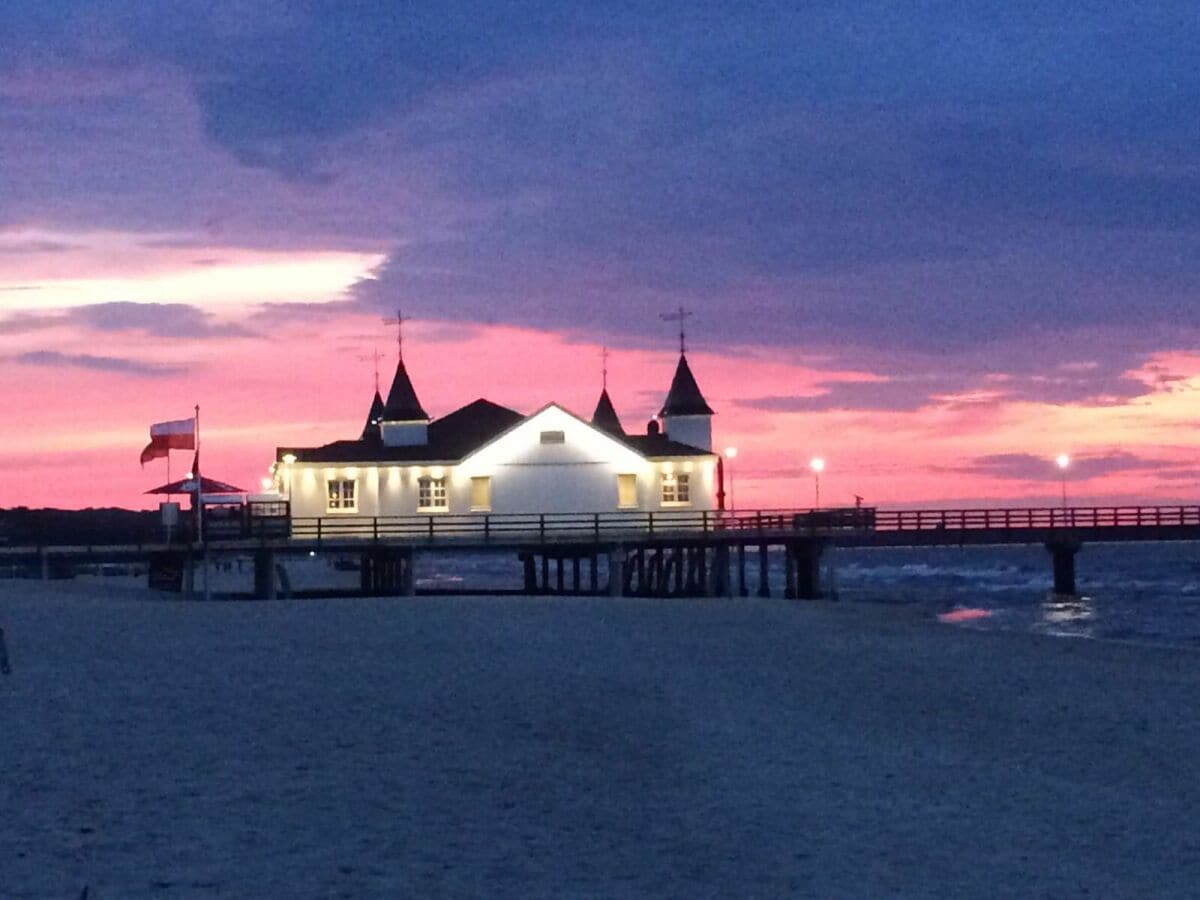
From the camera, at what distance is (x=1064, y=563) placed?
60.4m

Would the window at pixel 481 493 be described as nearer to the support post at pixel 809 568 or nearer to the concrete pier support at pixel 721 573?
the concrete pier support at pixel 721 573

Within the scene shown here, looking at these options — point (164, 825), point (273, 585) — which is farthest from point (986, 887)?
point (273, 585)

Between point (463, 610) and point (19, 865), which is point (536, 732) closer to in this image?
point (19, 865)

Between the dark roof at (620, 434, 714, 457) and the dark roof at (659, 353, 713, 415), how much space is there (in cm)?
137

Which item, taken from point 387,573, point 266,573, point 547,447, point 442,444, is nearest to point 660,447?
point 547,447

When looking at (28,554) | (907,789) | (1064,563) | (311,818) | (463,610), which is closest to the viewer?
(311,818)

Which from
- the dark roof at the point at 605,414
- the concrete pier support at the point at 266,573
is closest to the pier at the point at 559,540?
the concrete pier support at the point at 266,573

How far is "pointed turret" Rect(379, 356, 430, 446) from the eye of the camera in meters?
49.0

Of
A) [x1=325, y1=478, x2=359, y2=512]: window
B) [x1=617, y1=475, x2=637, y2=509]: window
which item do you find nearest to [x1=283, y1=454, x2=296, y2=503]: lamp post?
[x1=325, y1=478, x2=359, y2=512]: window

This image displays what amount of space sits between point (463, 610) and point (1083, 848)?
66.6 ft

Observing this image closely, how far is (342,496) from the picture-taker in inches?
1866

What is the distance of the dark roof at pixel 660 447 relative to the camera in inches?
1887

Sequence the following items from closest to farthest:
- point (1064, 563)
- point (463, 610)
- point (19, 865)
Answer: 1. point (19, 865)
2. point (463, 610)
3. point (1064, 563)

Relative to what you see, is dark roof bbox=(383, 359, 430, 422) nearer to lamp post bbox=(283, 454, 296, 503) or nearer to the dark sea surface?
lamp post bbox=(283, 454, 296, 503)
